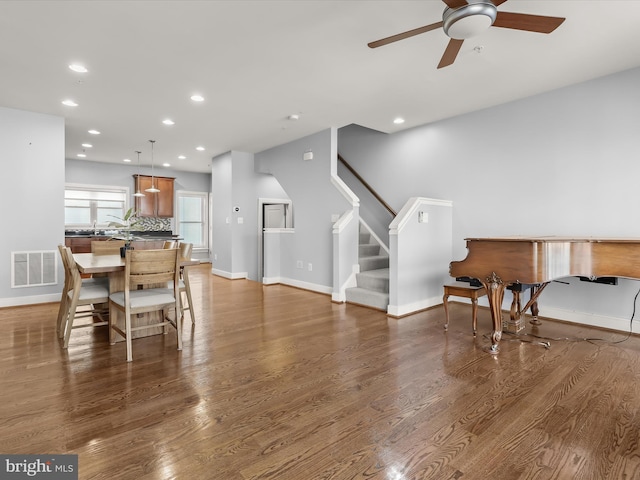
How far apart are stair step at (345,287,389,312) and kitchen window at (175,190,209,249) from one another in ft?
21.3

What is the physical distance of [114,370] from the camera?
8.79 ft

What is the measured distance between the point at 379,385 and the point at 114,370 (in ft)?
6.75

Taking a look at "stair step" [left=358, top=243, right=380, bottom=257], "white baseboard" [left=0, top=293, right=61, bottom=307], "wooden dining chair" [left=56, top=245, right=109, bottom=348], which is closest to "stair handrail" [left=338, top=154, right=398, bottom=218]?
"stair step" [left=358, top=243, right=380, bottom=257]

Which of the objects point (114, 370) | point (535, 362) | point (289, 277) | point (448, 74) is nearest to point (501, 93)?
point (448, 74)

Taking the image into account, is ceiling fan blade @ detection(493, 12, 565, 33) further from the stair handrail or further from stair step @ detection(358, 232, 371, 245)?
stair step @ detection(358, 232, 371, 245)

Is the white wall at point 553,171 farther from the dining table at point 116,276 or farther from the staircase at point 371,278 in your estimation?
the dining table at point 116,276

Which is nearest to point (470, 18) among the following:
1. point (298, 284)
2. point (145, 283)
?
point (145, 283)

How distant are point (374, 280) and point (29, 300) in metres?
5.05

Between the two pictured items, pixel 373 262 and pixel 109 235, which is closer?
pixel 373 262

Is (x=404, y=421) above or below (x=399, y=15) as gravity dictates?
below

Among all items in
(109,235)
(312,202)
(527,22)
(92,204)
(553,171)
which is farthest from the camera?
(92,204)

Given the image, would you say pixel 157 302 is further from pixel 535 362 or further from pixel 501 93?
pixel 501 93

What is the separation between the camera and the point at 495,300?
312 cm

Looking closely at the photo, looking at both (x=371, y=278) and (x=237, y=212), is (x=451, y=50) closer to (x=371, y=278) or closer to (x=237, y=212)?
(x=371, y=278)
